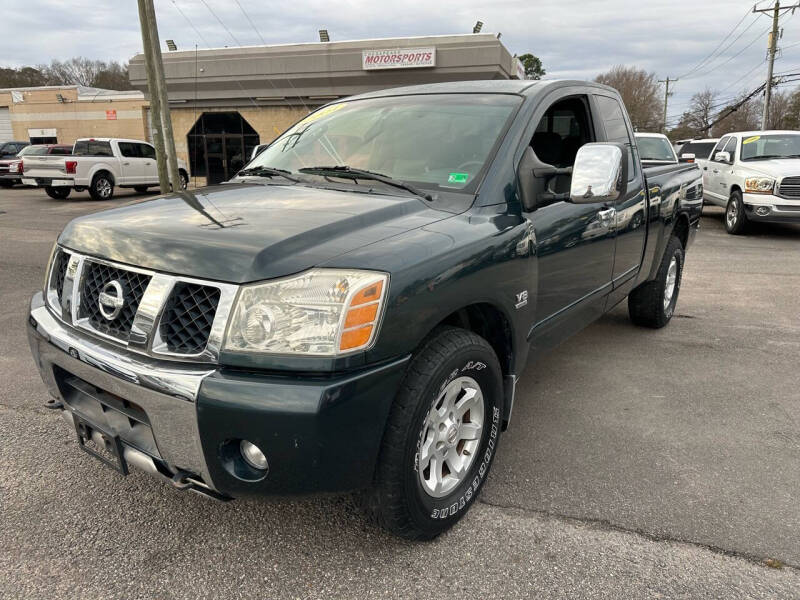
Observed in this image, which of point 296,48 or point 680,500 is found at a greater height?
point 296,48

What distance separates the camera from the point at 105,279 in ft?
7.46

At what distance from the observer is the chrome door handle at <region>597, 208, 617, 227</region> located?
353 centimetres

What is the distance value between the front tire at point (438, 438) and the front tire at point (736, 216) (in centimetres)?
1080

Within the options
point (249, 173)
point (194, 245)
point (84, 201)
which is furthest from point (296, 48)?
point (194, 245)

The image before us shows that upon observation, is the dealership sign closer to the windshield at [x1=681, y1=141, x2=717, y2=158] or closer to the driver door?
the windshield at [x1=681, y1=141, x2=717, y2=158]

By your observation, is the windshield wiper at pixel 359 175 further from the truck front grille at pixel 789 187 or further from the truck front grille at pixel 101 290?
the truck front grille at pixel 789 187

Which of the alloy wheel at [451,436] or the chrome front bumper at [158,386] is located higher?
the chrome front bumper at [158,386]

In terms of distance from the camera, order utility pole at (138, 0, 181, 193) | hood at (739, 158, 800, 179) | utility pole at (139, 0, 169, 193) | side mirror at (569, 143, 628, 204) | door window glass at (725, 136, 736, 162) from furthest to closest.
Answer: utility pole at (139, 0, 169, 193)
utility pole at (138, 0, 181, 193)
door window glass at (725, 136, 736, 162)
hood at (739, 158, 800, 179)
side mirror at (569, 143, 628, 204)

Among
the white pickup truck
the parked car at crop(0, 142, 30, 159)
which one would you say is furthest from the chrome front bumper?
the parked car at crop(0, 142, 30, 159)

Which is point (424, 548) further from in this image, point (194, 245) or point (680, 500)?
point (194, 245)

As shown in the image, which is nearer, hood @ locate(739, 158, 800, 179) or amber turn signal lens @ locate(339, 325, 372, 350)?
amber turn signal lens @ locate(339, 325, 372, 350)

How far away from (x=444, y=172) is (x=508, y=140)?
1.11 ft

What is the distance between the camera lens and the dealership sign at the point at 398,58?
68.6 ft

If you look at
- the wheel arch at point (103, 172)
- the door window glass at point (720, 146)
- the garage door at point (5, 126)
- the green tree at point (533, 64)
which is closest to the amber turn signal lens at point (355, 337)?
the door window glass at point (720, 146)
